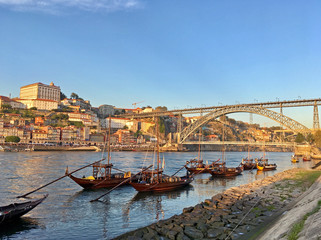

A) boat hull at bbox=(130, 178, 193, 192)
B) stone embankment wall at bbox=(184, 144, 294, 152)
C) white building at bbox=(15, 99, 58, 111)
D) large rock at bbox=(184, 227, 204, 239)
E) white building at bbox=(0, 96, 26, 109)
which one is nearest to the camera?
large rock at bbox=(184, 227, 204, 239)

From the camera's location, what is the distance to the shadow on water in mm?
10884

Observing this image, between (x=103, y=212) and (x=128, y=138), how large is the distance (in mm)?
86156

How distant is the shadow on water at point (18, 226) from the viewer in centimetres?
1088

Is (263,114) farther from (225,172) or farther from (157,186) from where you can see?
(157,186)

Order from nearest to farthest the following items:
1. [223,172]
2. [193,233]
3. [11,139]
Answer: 1. [193,233]
2. [223,172]
3. [11,139]

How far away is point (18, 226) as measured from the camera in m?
11.6

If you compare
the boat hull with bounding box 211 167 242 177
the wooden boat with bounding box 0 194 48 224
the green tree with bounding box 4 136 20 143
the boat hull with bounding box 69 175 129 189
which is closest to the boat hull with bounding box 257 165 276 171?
the boat hull with bounding box 211 167 242 177

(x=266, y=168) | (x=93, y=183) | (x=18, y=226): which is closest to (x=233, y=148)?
(x=266, y=168)

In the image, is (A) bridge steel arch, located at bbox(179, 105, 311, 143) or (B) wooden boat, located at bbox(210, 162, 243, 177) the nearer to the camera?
(B) wooden boat, located at bbox(210, 162, 243, 177)

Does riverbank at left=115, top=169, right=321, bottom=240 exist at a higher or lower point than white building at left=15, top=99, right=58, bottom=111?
lower

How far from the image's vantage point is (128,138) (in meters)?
99.8

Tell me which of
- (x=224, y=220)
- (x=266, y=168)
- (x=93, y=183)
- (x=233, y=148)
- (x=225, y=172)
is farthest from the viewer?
(x=233, y=148)

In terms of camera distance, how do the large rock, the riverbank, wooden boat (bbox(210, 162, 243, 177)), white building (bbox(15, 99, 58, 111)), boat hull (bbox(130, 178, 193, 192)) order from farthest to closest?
white building (bbox(15, 99, 58, 111)) < wooden boat (bbox(210, 162, 243, 177)) < boat hull (bbox(130, 178, 193, 192)) < the riverbank < the large rock

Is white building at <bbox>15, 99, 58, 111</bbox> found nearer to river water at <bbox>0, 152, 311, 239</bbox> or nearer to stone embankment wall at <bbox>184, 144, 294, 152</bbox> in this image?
stone embankment wall at <bbox>184, 144, 294, 152</bbox>
